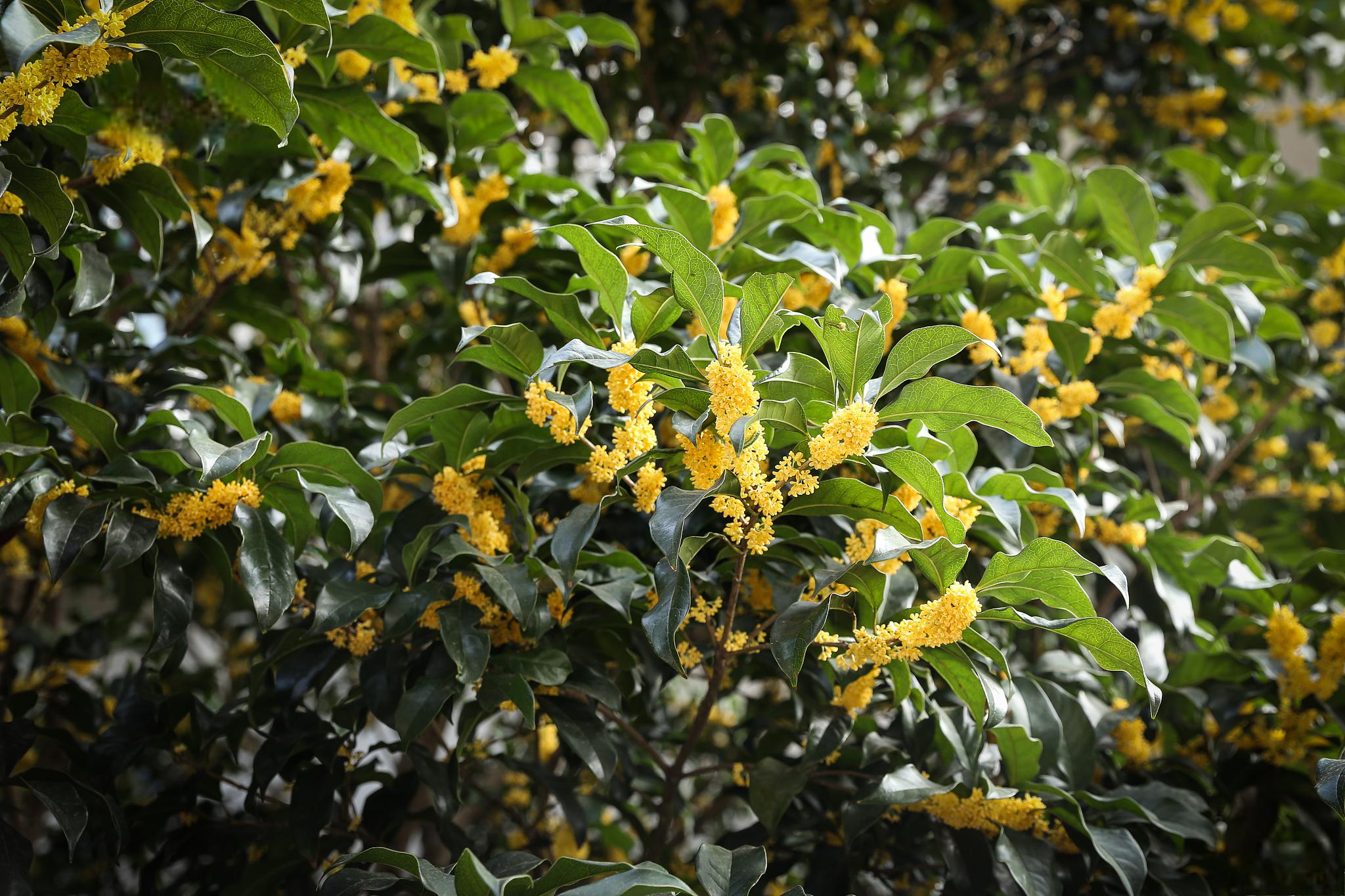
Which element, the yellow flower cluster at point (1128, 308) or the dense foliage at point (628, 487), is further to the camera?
the yellow flower cluster at point (1128, 308)

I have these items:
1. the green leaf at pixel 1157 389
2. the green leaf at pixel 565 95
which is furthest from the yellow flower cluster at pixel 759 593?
the green leaf at pixel 565 95

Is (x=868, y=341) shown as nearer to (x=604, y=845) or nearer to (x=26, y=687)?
(x=604, y=845)

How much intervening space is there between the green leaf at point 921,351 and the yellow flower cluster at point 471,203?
0.78 metres

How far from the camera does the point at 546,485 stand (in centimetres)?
123

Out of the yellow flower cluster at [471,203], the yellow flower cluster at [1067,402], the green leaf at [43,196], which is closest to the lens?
the green leaf at [43,196]

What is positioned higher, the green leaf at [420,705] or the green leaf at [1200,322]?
the green leaf at [1200,322]

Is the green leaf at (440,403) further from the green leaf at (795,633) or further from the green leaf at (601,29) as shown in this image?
the green leaf at (601,29)

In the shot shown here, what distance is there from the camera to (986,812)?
3.70 feet

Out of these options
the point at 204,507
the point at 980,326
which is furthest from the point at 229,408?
the point at 980,326

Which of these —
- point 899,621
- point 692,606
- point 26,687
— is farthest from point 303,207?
point 26,687

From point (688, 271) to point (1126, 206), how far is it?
0.79 metres

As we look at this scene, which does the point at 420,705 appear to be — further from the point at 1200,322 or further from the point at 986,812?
the point at 1200,322

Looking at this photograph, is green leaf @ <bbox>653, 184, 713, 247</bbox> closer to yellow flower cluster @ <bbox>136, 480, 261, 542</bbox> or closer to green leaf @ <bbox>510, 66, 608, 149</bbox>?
green leaf @ <bbox>510, 66, 608, 149</bbox>

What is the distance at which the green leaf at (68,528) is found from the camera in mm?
1004
